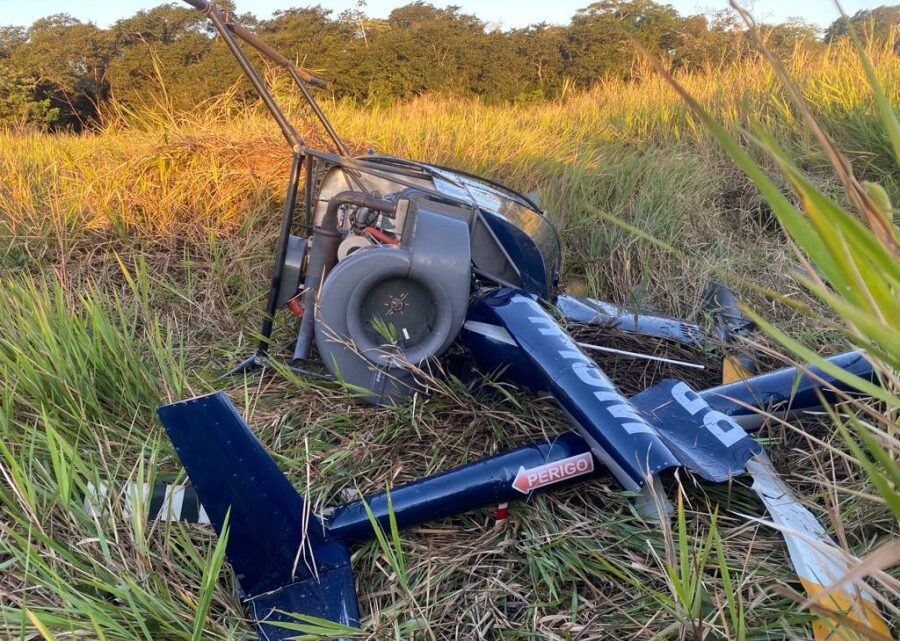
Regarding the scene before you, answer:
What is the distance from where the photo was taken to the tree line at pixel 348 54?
364 inches

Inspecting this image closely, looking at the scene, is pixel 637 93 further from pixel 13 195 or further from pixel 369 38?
pixel 369 38

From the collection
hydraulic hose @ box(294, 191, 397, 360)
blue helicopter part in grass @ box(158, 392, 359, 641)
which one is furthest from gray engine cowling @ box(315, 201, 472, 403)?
blue helicopter part in grass @ box(158, 392, 359, 641)

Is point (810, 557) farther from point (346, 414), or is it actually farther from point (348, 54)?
point (348, 54)

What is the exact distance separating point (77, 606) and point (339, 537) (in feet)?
1.88

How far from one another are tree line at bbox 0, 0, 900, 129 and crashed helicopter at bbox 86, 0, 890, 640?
6.84 metres

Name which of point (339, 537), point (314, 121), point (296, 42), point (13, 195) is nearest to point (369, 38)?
point (296, 42)

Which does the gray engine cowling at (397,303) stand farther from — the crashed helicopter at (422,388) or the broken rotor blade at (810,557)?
the broken rotor blade at (810,557)

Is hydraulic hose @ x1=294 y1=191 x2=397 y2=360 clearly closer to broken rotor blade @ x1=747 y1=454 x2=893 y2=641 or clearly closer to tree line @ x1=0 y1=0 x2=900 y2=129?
broken rotor blade @ x1=747 y1=454 x2=893 y2=641

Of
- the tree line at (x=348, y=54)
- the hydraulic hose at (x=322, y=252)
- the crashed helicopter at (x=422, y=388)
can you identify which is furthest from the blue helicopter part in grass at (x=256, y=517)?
the tree line at (x=348, y=54)

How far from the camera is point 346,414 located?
2227 mm

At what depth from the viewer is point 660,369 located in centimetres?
254

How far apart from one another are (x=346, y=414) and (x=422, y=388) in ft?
0.94

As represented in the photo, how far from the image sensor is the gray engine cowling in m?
2.10

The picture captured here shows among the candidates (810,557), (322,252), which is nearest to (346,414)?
(322,252)
